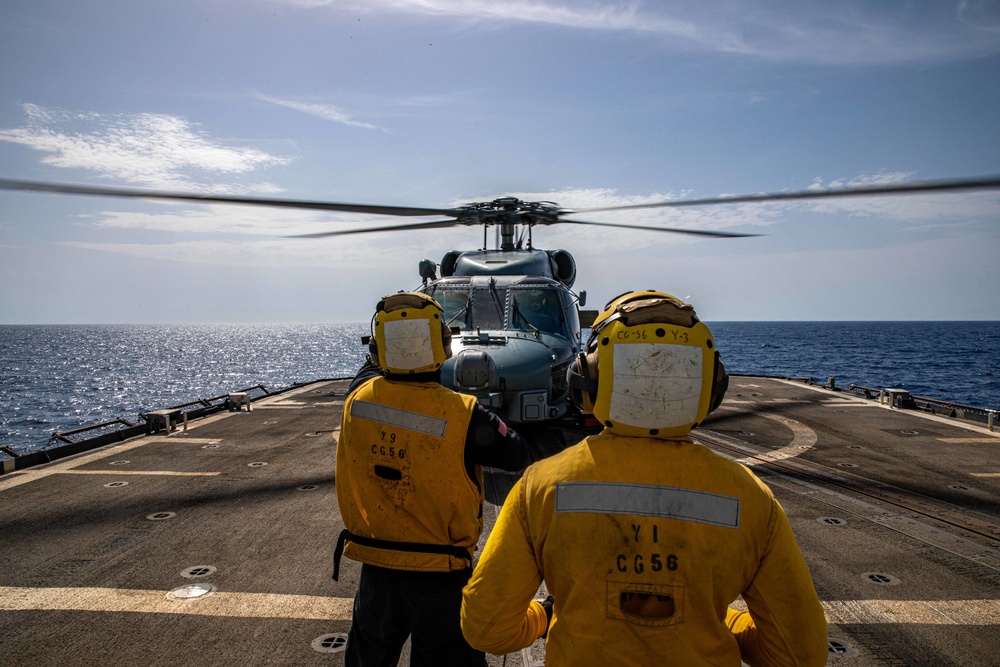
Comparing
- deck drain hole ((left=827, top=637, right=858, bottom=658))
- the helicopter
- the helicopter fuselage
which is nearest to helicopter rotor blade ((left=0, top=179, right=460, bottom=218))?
the helicopter

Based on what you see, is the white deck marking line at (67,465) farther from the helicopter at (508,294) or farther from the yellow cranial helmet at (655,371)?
the yellow cranial helmet at (655,371)

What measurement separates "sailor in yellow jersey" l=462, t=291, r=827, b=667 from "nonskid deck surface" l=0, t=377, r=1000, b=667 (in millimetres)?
2624

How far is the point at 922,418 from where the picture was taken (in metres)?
13.4

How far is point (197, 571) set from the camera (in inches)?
209

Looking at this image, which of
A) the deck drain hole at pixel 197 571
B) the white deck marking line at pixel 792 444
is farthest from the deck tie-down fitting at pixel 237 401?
the white deck marking line at pixel 792 444

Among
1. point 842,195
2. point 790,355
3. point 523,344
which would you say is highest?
point 842,195

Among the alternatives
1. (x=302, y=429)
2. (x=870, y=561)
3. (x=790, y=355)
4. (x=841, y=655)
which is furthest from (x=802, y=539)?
(x=790, y=355)

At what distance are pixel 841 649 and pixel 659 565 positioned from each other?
353 centimetres

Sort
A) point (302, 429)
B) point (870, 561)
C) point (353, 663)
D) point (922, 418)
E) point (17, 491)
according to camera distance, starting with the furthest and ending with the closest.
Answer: point (922, 418), point (302, 429), point (17, 491), point (870, 561), point (353, 663)

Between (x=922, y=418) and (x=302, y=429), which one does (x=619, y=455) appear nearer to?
(x=302, y=429)

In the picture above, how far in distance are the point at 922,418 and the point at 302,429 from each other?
1396cm

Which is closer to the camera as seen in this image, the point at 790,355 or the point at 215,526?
the point at 215,526

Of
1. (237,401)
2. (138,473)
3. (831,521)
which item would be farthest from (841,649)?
(237,401)

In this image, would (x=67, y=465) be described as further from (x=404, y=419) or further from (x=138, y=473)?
(x=404, y=419)
